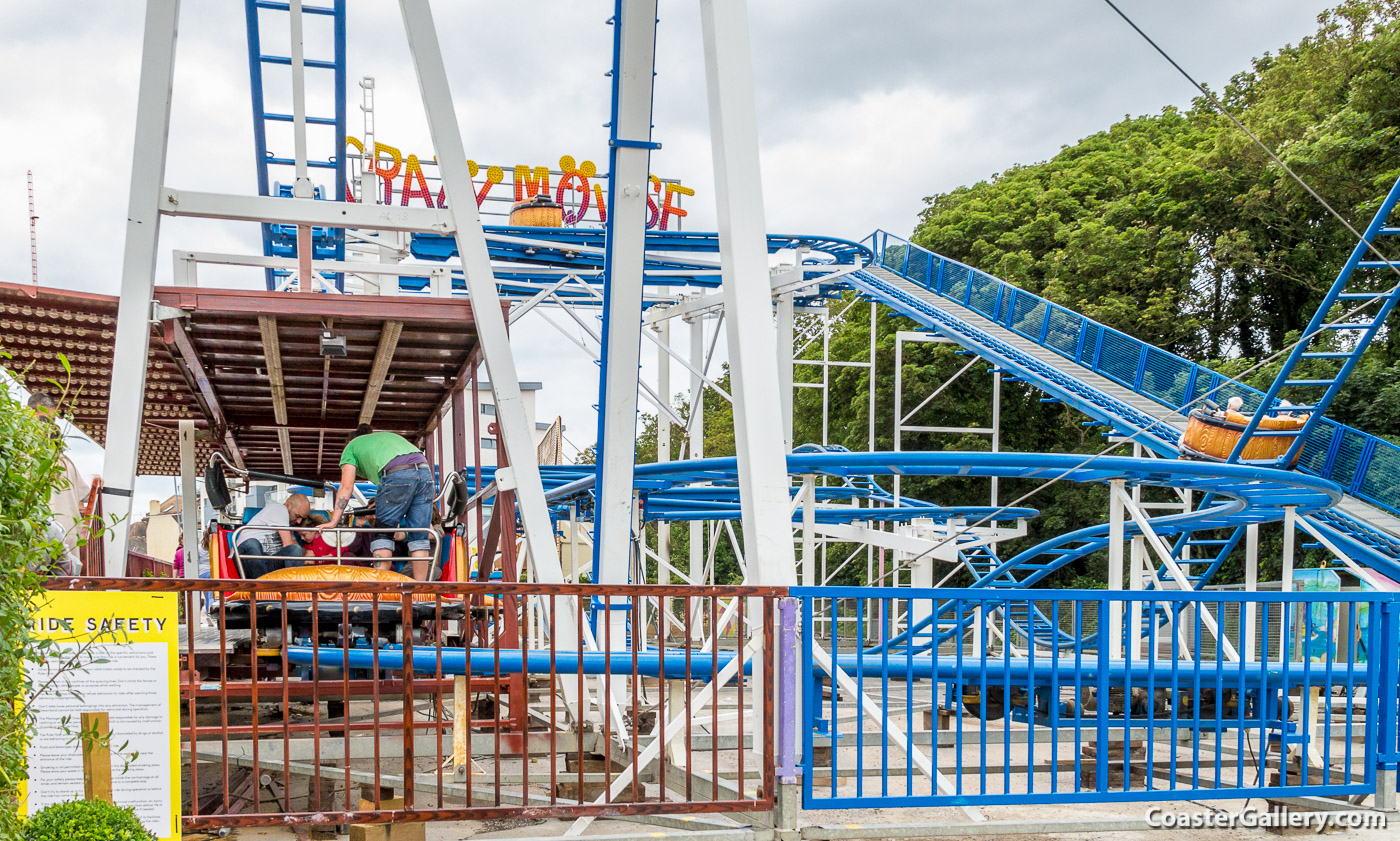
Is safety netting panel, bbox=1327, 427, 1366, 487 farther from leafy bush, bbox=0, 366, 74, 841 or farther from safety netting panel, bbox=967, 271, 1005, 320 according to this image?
leafy bush, bbox=0, 366, 74, 841

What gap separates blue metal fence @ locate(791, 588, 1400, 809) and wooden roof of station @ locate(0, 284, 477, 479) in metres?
3.82

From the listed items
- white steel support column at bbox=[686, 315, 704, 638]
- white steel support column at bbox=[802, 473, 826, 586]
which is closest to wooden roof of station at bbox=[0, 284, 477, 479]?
white steel support column at bbox=[802, 473, 826, 586]

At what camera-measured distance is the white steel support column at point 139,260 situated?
8078 millimetres

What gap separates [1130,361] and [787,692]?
18582 millimetres

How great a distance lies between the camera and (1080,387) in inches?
874

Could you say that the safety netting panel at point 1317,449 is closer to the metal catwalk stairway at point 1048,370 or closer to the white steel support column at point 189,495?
the metal catwalk stairway at point 1048,370

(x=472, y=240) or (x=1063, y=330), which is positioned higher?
(x=1063, y=330)

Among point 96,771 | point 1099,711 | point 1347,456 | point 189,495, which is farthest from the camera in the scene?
point 1347,456

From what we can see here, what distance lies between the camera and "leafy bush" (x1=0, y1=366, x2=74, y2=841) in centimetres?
386

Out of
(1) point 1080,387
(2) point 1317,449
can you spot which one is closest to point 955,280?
(1) point 1080,387

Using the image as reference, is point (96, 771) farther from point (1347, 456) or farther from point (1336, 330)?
point (1336, 330)

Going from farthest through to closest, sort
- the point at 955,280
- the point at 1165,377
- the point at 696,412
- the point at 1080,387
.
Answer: the point at 955,280, the point at 696,412, the point at 1080,387, the point at 1165,377

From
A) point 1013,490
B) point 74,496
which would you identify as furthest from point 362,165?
point 1013,490

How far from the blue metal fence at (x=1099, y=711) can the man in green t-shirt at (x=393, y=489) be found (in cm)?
303
